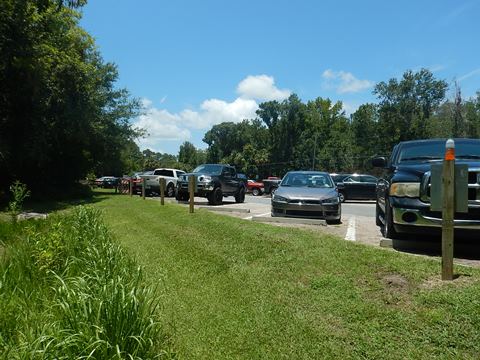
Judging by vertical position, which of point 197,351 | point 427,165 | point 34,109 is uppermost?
point 34,109

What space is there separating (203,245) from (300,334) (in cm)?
390

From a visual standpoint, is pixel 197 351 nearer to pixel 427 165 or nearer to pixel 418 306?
pixel 418 306

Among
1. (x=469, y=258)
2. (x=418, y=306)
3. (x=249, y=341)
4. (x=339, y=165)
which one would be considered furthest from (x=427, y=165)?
(x=339, y=165)

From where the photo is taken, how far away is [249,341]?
3832 millimetres

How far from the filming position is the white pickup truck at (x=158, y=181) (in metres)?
28.3

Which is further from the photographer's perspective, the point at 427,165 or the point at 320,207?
the point at 320,207

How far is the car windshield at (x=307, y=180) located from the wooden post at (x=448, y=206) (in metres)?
7.26

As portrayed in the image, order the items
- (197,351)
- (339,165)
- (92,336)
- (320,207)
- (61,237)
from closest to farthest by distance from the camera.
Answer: (92,336) < (197,351) < (61,237) < (320,207) < (339,165)

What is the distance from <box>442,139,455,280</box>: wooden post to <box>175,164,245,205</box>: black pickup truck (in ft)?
46.1

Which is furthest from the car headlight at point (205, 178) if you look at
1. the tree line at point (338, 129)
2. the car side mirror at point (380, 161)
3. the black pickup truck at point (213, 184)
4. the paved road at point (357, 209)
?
the tree line at point (338, 129)

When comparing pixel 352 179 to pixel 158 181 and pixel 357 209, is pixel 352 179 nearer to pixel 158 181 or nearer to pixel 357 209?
pixel 357 209

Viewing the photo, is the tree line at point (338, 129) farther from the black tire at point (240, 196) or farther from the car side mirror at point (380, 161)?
the car side mirror at point (380, 161)

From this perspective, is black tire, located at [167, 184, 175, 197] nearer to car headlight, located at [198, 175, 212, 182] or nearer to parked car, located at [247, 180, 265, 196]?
car headlight, located at [198, 175, 212, 182]

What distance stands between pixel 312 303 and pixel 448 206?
1.72 m
